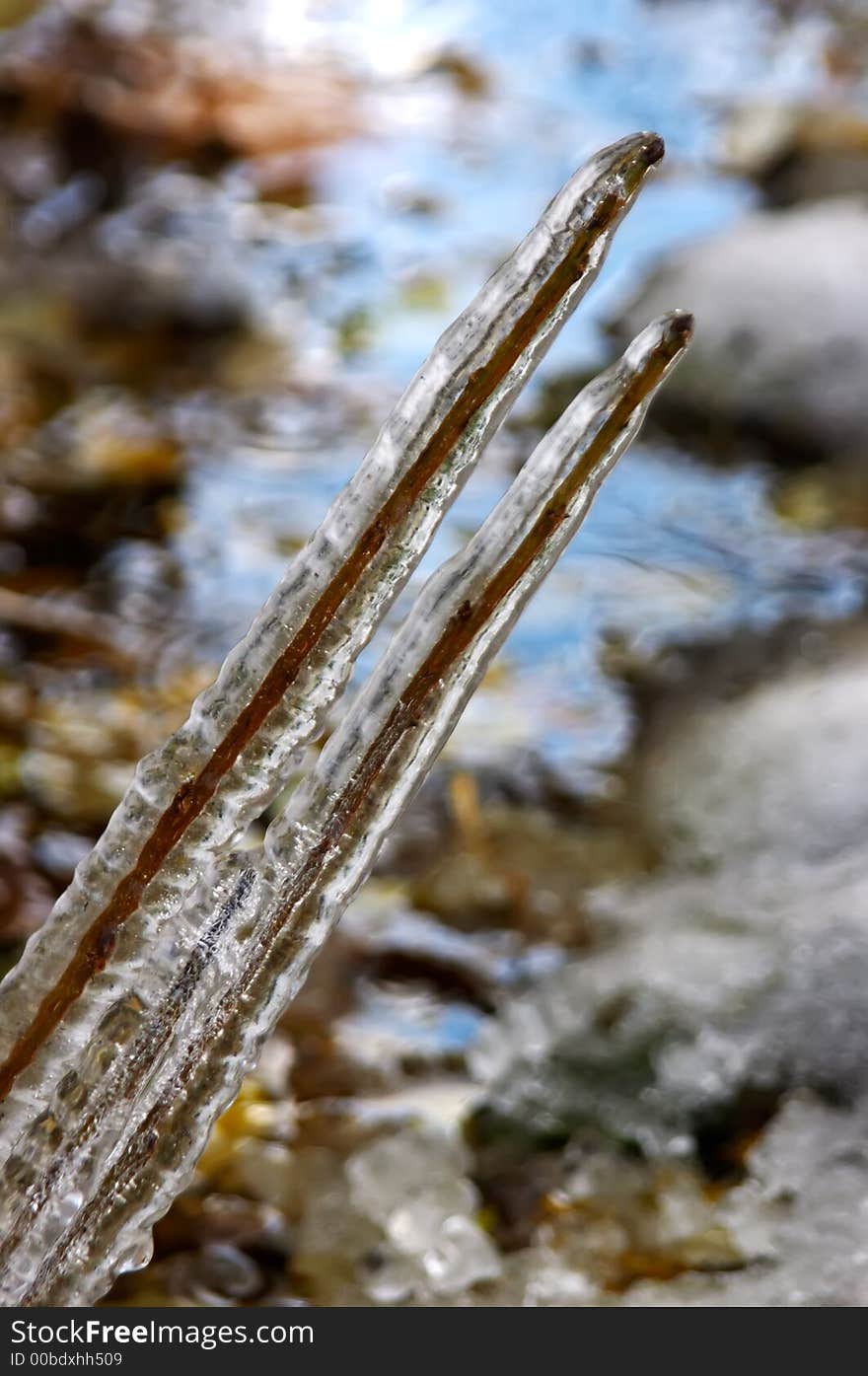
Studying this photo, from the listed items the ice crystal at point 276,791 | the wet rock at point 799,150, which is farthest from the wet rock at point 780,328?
the ice crystal at point 276,791

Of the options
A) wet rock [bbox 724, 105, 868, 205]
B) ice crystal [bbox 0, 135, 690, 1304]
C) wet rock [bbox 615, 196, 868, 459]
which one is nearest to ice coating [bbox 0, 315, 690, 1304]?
ice crystal [bbox 0, 135, 690, 1304]

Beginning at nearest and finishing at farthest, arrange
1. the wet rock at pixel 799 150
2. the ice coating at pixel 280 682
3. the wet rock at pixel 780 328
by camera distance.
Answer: the ice coating at pixel 280 682, the wet rock at pixel 780 328, the wet rock at pixel 799 150

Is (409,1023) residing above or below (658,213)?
below

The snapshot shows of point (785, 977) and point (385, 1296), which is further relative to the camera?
point (785, 977)

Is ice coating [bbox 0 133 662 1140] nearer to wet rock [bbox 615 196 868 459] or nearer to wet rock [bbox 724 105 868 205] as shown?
wet rock [bbox 615 196 868 459]

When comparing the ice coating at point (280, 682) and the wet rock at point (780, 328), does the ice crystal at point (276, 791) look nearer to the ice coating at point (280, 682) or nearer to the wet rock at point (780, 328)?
the ice coating at point (280, 682)

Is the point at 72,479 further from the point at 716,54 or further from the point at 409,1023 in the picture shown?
the point at 716,54

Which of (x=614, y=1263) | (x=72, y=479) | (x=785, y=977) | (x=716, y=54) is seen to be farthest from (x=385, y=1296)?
A: (x=716, y=54)

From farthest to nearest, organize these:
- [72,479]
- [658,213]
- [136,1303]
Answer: [658,213]
[72,479]
[136,1303]
